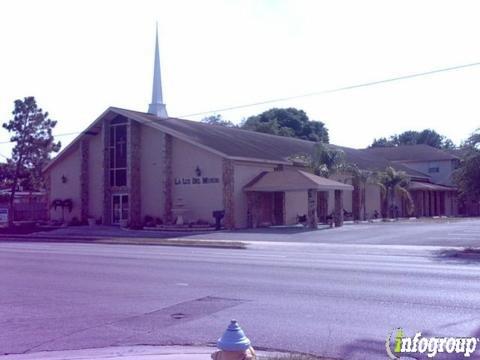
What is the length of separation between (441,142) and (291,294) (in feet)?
329

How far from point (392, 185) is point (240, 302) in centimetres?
3980

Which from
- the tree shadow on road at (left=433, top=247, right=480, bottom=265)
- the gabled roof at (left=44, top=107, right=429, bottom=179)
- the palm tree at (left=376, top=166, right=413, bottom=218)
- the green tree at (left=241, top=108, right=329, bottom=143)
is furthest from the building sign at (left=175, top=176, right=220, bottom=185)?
the green tree at (left=241, top=108, right=329, bottom=143)

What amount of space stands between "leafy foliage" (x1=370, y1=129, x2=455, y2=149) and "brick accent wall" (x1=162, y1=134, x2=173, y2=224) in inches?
2900

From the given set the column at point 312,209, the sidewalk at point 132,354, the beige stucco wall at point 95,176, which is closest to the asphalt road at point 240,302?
the sidewalk at point 132,354

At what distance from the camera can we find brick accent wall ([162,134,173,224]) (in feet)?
122

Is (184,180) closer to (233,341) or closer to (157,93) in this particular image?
(157,93)

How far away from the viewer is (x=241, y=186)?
3559cm

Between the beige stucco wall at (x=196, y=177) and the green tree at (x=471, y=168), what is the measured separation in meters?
15.0

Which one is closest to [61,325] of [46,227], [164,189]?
[164,189]

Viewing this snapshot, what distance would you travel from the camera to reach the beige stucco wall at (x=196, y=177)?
35.7 meters

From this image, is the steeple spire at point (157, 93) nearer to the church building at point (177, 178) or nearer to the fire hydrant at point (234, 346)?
the church building at point (177, 178)

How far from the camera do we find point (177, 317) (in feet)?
31.2

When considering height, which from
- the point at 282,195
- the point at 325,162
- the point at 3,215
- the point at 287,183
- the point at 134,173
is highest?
the point at 325,162

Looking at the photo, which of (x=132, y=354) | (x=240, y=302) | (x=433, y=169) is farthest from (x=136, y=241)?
(x=433, y=169)
